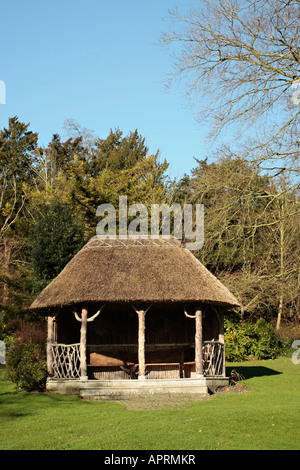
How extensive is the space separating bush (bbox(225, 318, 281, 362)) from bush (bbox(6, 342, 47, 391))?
13037mm

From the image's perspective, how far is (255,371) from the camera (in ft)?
75.4

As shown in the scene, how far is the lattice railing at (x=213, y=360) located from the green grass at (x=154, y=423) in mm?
1376

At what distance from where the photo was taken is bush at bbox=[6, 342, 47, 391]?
54.6 feet

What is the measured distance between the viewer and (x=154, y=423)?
11.8m

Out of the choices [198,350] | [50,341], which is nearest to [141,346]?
[198,350]

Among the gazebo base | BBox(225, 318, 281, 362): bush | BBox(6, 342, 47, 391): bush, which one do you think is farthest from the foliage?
the gazebo base

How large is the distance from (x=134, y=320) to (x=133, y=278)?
3.43 metres

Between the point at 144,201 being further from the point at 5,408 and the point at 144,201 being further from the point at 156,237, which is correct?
the point at 5,408

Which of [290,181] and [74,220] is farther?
[74,220]

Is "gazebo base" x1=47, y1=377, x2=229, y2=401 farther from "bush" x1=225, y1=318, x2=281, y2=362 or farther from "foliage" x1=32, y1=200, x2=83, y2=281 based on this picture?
"bush" x1=225, y1=318, x2=281, y2=362

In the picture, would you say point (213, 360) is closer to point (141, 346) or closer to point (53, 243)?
point (141, 346)

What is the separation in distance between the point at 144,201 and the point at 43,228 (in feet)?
32.8

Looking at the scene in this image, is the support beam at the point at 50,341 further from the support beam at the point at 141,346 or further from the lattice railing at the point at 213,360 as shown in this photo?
the lattice railing at the point at 213,360
